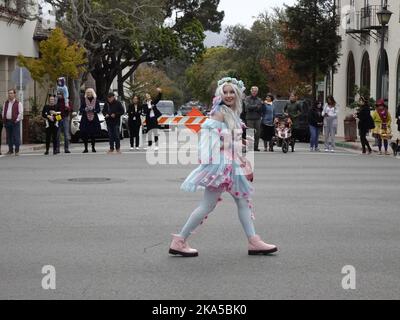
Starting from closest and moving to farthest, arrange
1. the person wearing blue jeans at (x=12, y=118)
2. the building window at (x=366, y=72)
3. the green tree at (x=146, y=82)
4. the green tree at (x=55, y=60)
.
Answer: the person wearing blue jeans at (x=12, y=118) → the green tree at (x=55, y=60) → the building window at (x=366, y=72) → the green tree at (x=146, y=82)

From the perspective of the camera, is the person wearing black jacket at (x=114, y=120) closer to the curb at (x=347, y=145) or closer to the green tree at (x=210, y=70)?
the curb at (x=347, y=145)

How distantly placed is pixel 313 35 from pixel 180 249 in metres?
33.8

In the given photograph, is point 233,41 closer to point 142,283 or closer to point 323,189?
point 323,189

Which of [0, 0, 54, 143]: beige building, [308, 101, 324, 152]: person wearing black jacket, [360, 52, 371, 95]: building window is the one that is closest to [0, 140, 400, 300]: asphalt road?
[308, 101, 324, 152]: person wearing black jacket

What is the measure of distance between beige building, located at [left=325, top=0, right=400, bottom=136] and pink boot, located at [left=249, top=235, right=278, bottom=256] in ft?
76.1

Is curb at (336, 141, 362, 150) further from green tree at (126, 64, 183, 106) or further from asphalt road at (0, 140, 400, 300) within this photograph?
green tree at (126, 64, 183, 106)

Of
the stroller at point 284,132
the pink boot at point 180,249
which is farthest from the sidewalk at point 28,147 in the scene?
the pink boot at point 180,249

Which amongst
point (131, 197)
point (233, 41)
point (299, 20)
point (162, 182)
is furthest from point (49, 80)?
point (233, 41)

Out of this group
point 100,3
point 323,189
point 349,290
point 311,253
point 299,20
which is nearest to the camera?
point 349,290

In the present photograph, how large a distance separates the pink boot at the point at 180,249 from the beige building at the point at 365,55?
23438mm

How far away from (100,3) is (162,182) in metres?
30.5

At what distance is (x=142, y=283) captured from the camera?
7328mm

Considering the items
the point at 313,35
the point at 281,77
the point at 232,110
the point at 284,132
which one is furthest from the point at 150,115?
the point at 281,77

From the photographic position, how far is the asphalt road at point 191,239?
A: 7.20 m
